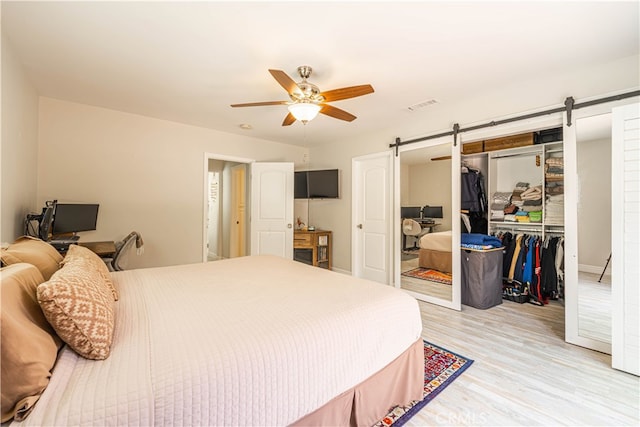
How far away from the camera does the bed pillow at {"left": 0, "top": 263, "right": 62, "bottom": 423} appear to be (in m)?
0.78

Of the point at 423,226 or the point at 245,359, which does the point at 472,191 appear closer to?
the point at 423,226

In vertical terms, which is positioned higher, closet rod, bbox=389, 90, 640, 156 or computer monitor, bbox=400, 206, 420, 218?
closet rod, bbox=389, 90, 640, 156

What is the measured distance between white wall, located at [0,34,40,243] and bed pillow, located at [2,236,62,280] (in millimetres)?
693

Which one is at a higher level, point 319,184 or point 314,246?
point 319,184

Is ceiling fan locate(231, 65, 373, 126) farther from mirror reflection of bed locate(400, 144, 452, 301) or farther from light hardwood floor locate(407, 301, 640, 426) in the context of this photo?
light hardwood floor locate(407, 301, 640, 426)

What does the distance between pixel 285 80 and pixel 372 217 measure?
2821 mm

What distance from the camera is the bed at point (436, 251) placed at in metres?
3.70

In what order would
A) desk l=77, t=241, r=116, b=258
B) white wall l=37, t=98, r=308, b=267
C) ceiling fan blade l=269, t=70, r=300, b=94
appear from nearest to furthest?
ceiling fan blade l=269, t=70, r=300, b=94 < desk l=77, t=241, r=116, b=258 < white wall l=37, t=98, r=308, b=267

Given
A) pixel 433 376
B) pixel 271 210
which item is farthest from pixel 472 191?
pixel 271 210

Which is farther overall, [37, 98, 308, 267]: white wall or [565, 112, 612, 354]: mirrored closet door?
[37, 98, 308, 267]: white wall

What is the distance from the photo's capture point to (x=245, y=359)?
103cm

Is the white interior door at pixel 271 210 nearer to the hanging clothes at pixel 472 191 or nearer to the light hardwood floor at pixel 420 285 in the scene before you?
the light hardwood floor at pixel 420 285

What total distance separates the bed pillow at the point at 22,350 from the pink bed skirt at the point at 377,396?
2.94ft

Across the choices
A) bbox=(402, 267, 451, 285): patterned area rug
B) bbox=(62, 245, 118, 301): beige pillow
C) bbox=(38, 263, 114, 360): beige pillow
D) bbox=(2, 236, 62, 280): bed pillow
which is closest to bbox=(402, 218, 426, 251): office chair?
bbox=(402, 267, 451, 285): patterned area rug
